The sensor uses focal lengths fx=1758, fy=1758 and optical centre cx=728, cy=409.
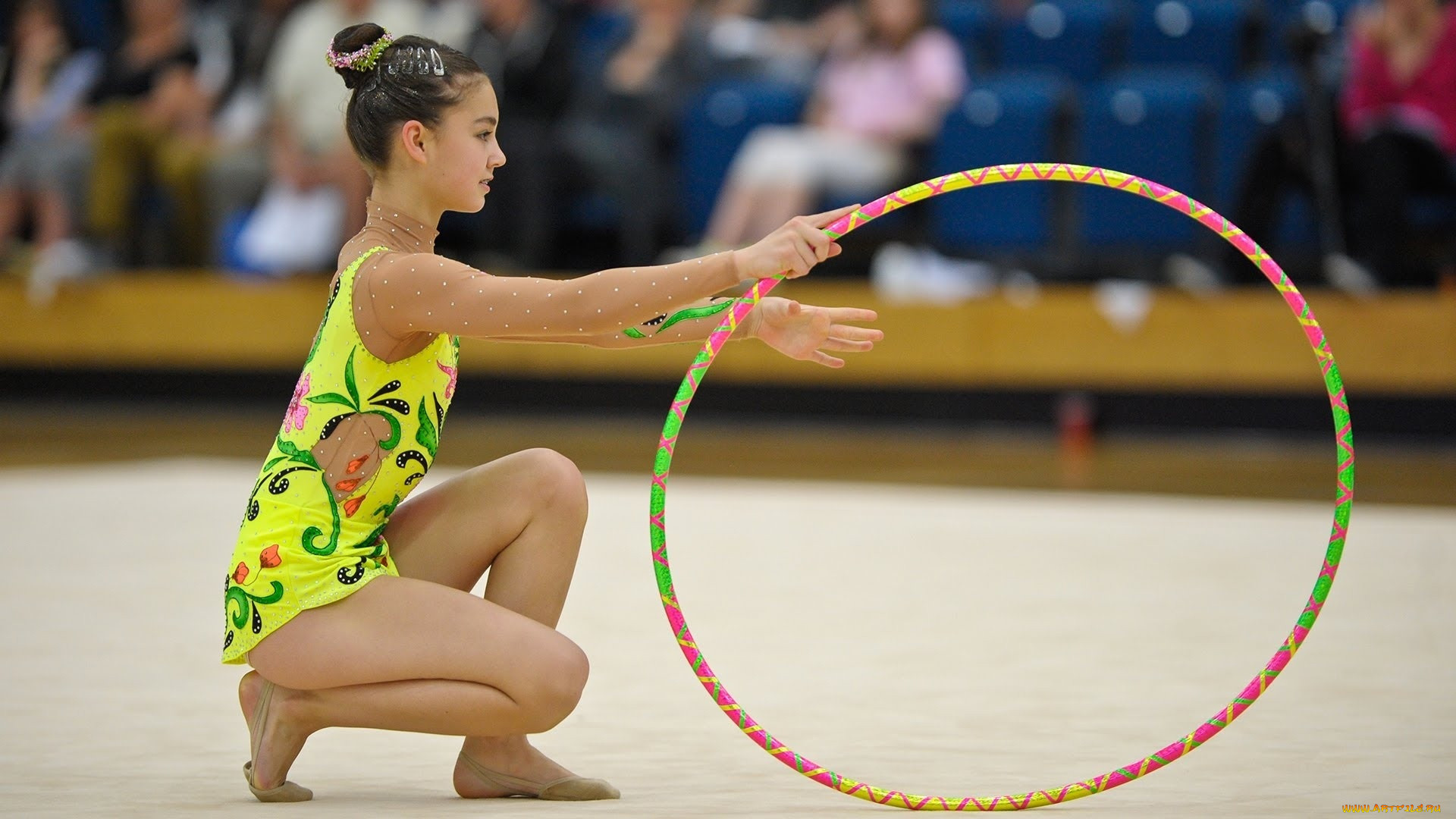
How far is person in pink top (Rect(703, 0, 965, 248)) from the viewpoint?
7117mm

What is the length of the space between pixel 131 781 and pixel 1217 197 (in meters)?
5.44

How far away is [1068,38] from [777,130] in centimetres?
129

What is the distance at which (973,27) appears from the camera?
764cm

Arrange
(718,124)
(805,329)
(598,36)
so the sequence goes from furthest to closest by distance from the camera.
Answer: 1. (598,36)
2. (718,124)
3. (805,329)

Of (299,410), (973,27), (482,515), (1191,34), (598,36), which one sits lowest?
(482,515)

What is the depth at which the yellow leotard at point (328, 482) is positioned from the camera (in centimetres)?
225

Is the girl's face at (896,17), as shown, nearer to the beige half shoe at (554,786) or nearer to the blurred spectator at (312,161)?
the blurred spectator at (312,161)

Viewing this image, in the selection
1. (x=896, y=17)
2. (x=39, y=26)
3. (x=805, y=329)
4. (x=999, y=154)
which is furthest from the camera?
(x=39, y=26)

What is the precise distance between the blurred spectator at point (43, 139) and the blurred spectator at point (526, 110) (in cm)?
215

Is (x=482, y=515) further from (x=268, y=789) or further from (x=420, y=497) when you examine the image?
(x=268, y=789)

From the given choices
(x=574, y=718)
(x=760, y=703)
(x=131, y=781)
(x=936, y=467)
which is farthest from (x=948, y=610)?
(x=936, y=467)

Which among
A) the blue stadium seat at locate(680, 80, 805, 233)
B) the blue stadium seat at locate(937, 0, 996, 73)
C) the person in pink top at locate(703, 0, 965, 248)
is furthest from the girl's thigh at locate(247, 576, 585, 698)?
the blue stadium seat at locate(937, 0, 996, 73)

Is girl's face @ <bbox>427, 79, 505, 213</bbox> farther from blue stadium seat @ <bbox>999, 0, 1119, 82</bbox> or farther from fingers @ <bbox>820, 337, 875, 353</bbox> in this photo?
blue stadium seat @ <bbox>999, 0, 1119, 82</bbox>

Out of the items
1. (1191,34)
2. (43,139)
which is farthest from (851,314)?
(43,139)
